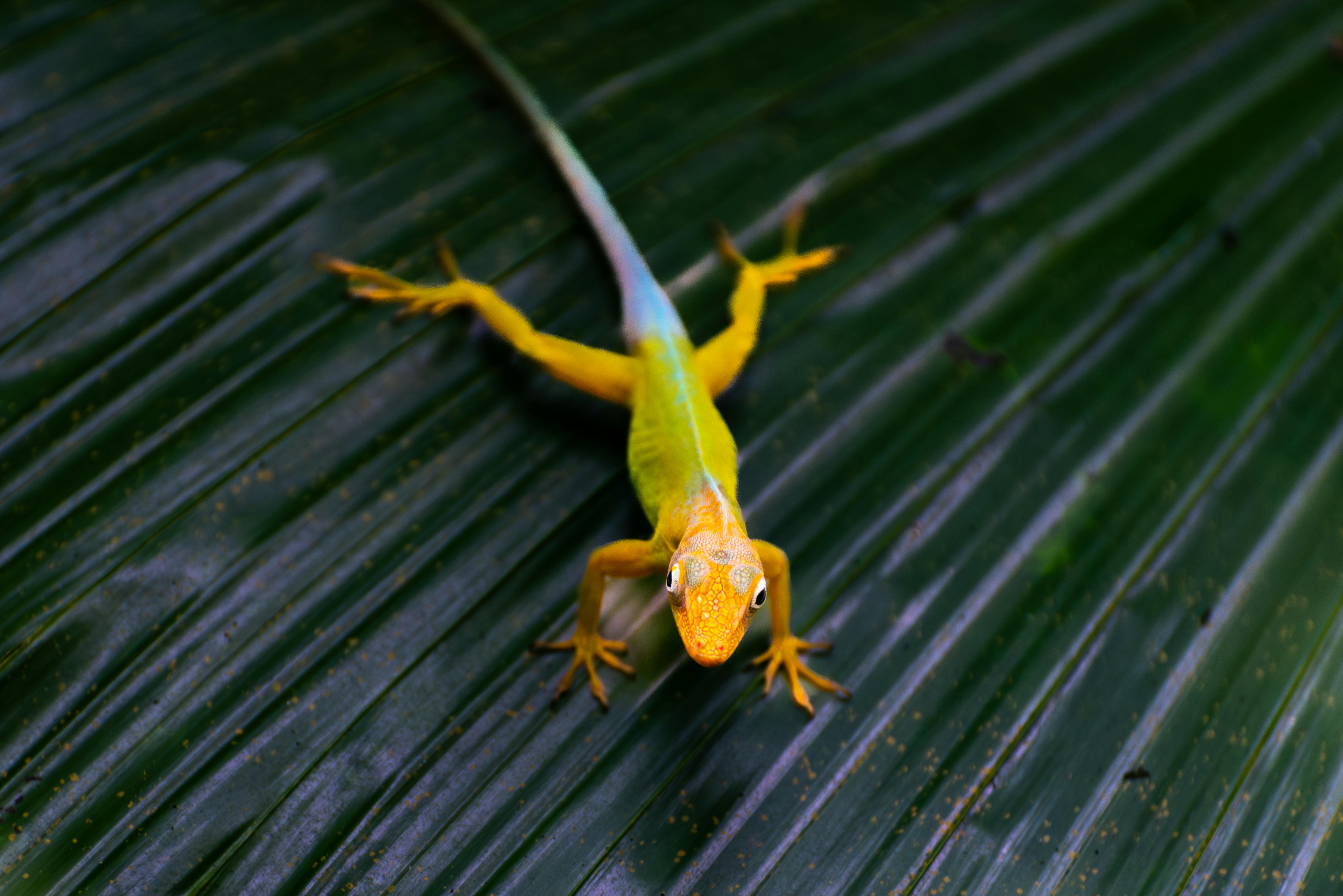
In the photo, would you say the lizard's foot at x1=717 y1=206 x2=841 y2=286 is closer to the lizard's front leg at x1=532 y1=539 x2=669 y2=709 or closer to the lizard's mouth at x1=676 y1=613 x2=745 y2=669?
the lizard's front leg at x1=532 y1=539 x2=669 y2=709

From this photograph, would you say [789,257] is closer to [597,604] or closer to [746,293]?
[746,293]

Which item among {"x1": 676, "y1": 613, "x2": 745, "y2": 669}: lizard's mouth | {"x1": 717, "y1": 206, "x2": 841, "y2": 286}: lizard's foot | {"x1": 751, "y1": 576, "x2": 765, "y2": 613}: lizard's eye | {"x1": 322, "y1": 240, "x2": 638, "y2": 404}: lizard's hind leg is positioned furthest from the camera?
{"x1": 717, "y1": 206, "x2": 841, "y2": 286}: lizard's foot

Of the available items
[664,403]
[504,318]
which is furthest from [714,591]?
[504,318]

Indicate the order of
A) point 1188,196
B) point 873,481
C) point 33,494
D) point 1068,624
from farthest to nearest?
point 1188,196 < point 873,481 < point 1068,624 < point 33,494

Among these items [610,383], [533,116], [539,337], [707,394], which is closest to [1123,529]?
[707,394]

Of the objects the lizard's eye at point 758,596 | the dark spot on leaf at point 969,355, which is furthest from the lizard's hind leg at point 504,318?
the dark spot on leaf at point 969,355

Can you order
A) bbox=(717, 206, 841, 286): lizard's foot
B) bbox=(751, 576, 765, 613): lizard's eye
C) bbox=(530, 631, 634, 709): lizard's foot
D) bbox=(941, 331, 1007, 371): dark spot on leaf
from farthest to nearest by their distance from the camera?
bbox=(717, 206, 841, 286): lizard's foot, bbox=(941, 331, 1007, 371): dark spot on leaf, bbox=(530, 631, 634, 709): lizard's foot, bbox=(751, 576, 765, 613): lizard's eye

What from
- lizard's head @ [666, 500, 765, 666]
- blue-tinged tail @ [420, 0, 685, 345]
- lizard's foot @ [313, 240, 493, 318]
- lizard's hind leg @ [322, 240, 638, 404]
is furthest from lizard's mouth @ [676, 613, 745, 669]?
lizard's foot @ [313, 240, 493, 318]

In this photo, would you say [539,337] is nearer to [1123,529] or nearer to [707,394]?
[707,394]
